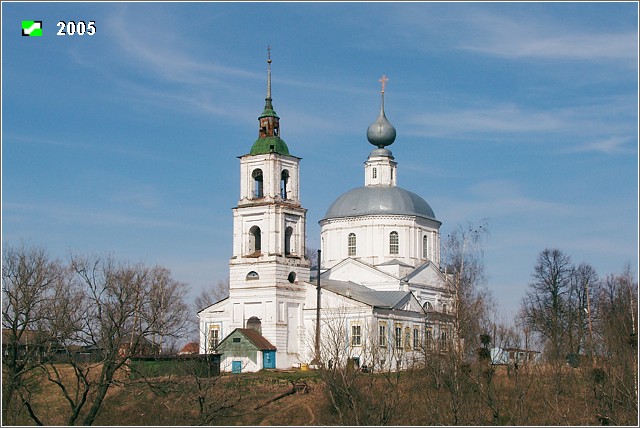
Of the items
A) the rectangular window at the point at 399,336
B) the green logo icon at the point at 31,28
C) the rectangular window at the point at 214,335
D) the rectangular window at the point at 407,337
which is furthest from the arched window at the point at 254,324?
the green logo icon at the point at 31,28

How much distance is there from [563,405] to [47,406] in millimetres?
19226

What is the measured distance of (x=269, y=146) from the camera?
50.8 m

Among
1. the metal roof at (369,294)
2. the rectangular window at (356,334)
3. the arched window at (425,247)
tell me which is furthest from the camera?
the arched window at (425,247)

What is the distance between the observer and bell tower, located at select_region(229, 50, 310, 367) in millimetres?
49750

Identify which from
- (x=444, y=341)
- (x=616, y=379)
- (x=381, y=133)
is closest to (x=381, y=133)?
(x=381, y=133)

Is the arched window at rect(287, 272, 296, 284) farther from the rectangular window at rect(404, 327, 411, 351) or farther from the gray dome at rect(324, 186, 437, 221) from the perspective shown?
the gray dome at rect(324, 186, 437, 221)

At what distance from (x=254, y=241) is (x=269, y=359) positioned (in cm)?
619

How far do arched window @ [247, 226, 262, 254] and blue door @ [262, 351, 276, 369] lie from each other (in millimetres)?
5298

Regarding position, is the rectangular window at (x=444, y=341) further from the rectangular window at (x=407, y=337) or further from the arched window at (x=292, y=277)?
the arched window at (x=292, y=277)

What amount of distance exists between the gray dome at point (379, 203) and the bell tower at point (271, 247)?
7.22m

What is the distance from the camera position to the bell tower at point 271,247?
49750 mm

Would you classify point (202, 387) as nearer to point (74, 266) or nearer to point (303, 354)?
point (74, 266)

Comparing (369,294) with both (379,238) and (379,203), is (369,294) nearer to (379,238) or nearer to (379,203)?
(379,238)

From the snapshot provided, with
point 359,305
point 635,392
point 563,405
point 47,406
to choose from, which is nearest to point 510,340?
point 563,405
